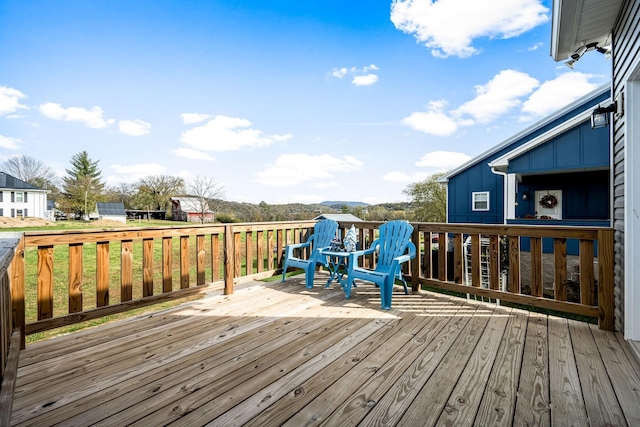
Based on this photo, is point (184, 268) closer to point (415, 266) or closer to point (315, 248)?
point (315, 248)

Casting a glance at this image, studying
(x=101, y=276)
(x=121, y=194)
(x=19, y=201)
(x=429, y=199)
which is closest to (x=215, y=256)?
(x=101, y=276)

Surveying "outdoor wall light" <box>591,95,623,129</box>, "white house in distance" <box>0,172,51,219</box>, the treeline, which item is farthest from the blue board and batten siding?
"white house in distance" <box>0,172,51,219</box>

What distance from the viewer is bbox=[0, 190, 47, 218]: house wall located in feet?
35.1

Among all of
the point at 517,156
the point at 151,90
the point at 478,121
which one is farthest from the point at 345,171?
the point at 517,156

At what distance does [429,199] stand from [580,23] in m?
10.9

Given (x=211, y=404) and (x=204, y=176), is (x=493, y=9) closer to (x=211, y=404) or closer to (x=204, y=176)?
(x=211, y=404)

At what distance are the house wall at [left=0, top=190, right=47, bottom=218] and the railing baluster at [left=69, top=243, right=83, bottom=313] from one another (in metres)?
11.7

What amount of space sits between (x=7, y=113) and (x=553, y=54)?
28.7 meters

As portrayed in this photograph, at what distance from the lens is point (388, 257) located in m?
3.53

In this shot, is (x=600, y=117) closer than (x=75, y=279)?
No

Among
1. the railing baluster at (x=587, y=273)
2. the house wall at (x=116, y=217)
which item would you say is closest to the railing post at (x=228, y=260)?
the railing baluster at (x=587, y=273)

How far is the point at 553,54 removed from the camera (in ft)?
11.5

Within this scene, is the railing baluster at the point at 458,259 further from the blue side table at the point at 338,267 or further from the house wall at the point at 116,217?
the house wall at the point at 116,217

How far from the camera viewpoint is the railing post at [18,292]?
2.12 m
